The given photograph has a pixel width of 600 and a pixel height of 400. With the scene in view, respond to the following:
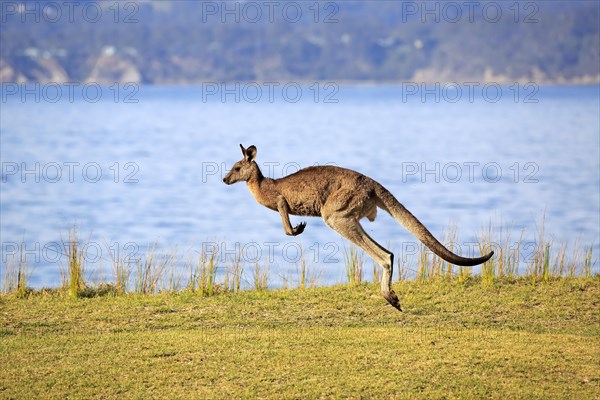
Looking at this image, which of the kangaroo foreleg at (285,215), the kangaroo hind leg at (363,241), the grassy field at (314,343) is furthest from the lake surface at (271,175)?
the kangaroo foreleg at (285,215)

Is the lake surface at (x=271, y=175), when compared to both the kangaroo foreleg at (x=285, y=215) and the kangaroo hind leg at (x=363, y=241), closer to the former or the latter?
the kangaroo hind leg at (x=363, y=241)

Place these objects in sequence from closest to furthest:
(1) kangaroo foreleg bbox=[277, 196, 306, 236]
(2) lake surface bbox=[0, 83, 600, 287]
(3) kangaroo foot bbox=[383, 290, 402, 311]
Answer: (1) kangaroo foreleg bbox=[277, 196, 306, 236], (3) kangaroo foot bbox=[383, 290, 402, 311], (2) lake surface bbox=[0, 83, 600, 287]

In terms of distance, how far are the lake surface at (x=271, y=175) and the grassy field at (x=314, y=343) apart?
4405mm

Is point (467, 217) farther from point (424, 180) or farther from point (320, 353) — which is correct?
point (320, 353)

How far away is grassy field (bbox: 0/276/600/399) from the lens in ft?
27.0

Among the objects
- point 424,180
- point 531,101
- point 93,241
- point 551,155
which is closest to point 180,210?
point 93,241

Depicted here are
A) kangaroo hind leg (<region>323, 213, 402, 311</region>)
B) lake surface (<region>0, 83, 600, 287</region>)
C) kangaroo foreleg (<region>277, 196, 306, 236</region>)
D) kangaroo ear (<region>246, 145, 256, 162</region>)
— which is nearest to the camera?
kangaroo foreleg (<region>277, 196, 306, 236</region>)

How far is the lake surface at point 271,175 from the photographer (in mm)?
28812

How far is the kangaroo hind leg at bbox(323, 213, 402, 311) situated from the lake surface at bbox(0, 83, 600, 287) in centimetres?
674

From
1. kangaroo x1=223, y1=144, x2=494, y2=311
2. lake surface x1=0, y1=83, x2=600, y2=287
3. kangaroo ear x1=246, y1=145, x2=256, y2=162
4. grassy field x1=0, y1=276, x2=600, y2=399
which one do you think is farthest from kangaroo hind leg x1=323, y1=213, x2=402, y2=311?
lake surface x1=0, y1=83, x2=600, y2=287

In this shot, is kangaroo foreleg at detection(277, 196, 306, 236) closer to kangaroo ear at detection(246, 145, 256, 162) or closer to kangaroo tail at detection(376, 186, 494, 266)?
kangaroo ear at detection(246, 145, 256, 162)

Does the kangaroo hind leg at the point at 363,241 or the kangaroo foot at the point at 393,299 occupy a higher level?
the kangaroo hind leg at the point at 363,241

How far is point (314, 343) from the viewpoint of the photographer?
940 cm

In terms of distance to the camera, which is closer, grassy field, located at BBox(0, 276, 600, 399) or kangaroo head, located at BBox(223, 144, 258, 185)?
grassy field, located at BBox(0, 276, 600, 399)
